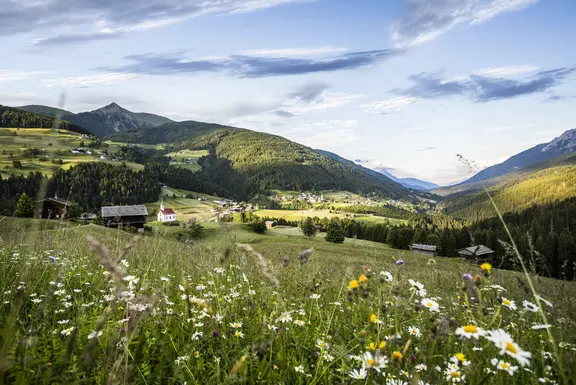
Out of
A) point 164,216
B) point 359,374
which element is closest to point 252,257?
point 359,374

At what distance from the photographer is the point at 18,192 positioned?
4685 inches

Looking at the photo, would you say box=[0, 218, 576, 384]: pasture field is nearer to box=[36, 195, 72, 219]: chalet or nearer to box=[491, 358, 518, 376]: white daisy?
box=[491, 358, 518, 376]: white daisy

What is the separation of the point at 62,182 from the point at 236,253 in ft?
529

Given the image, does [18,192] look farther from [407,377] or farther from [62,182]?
[407,377]

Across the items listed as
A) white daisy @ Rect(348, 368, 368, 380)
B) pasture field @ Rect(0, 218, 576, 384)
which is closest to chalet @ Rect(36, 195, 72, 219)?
pasture field @ Rect(0, 218, 576, 384)

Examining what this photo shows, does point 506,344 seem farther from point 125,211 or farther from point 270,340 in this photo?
point 125,211

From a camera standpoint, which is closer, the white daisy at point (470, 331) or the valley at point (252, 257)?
the white daisy at point (470, 331)

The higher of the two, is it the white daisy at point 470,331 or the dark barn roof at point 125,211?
the white daisy at point 470,331

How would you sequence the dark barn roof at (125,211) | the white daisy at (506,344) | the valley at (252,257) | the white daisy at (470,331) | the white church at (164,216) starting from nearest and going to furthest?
the white daisy at (506,344), the white daisy at (470,331), the valley at (252,257), the white church at (164,216), the dark barn roof at (125,211)

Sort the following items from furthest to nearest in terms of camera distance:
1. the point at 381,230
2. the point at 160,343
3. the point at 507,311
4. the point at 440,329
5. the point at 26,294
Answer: the point at 381,230, the point at 507,311, the point at 26,294, the point at 160,343, the point at 440,329

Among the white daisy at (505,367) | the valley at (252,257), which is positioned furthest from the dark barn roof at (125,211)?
the white daisy at (505,367)

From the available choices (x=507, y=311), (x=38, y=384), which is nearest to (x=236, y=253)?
(x=38, y=384)

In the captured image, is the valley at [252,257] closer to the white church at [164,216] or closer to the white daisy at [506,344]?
the white daisy at [506,344]

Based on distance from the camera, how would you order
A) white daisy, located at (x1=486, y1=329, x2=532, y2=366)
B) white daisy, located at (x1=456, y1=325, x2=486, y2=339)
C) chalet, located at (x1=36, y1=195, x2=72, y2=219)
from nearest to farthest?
white daisy, located at (x1=486, y1=329, x2=532, y2=366), white daisy, located at (x1=456, y1=325, x2=486, y2=339), chalet, located at (x1=36, y1=195, x2=72, y2=219)
